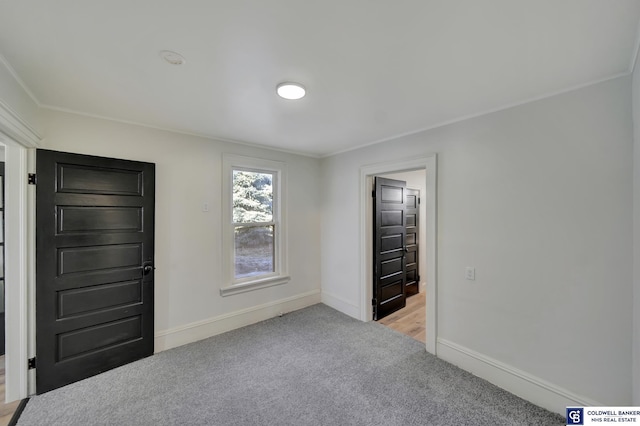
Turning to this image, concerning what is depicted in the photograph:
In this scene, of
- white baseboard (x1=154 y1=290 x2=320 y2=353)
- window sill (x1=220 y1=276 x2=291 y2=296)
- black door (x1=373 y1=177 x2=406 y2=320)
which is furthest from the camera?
black door (x1=373 y1=177 x2=406 y2=320)

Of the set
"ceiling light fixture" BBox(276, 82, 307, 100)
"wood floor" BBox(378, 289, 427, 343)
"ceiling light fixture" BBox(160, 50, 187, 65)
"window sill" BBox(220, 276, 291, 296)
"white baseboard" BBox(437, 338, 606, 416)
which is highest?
"ceiling light fixture" BBox(160, 50, 187, 65)

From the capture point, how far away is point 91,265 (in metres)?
2.36

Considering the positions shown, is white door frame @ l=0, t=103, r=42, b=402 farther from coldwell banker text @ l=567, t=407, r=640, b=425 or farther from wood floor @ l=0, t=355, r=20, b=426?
coldwell banker text @ l=567, t=407, r=640, b=425

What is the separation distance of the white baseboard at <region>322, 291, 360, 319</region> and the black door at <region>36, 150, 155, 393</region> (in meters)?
2.37

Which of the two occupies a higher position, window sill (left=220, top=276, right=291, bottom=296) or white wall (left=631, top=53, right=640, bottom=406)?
white wall (left=631, top=53, right=640, bottom=406)

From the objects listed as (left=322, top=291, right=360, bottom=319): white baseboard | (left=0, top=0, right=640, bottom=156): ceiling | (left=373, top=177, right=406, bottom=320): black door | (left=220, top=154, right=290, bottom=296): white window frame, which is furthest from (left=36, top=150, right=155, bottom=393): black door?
(left=373, top=177, right=406, bottom=320): black door

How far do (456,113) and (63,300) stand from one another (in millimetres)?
3902

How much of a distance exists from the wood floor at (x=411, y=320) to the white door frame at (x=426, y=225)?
323 mm

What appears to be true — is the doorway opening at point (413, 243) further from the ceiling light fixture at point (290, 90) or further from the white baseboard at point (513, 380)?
the ceiling light fixture at point (290, 90)

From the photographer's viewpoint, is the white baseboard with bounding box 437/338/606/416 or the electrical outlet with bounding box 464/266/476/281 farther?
the electrical outlet with bounding box 464/266/476/281

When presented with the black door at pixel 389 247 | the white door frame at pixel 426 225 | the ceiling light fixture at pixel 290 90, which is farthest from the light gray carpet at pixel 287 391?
the ceiling light fixture at pixel 290 90

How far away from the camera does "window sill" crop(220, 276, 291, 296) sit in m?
3.26

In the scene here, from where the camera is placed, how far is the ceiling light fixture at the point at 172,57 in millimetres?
1493

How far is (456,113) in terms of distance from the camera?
2.41 m
